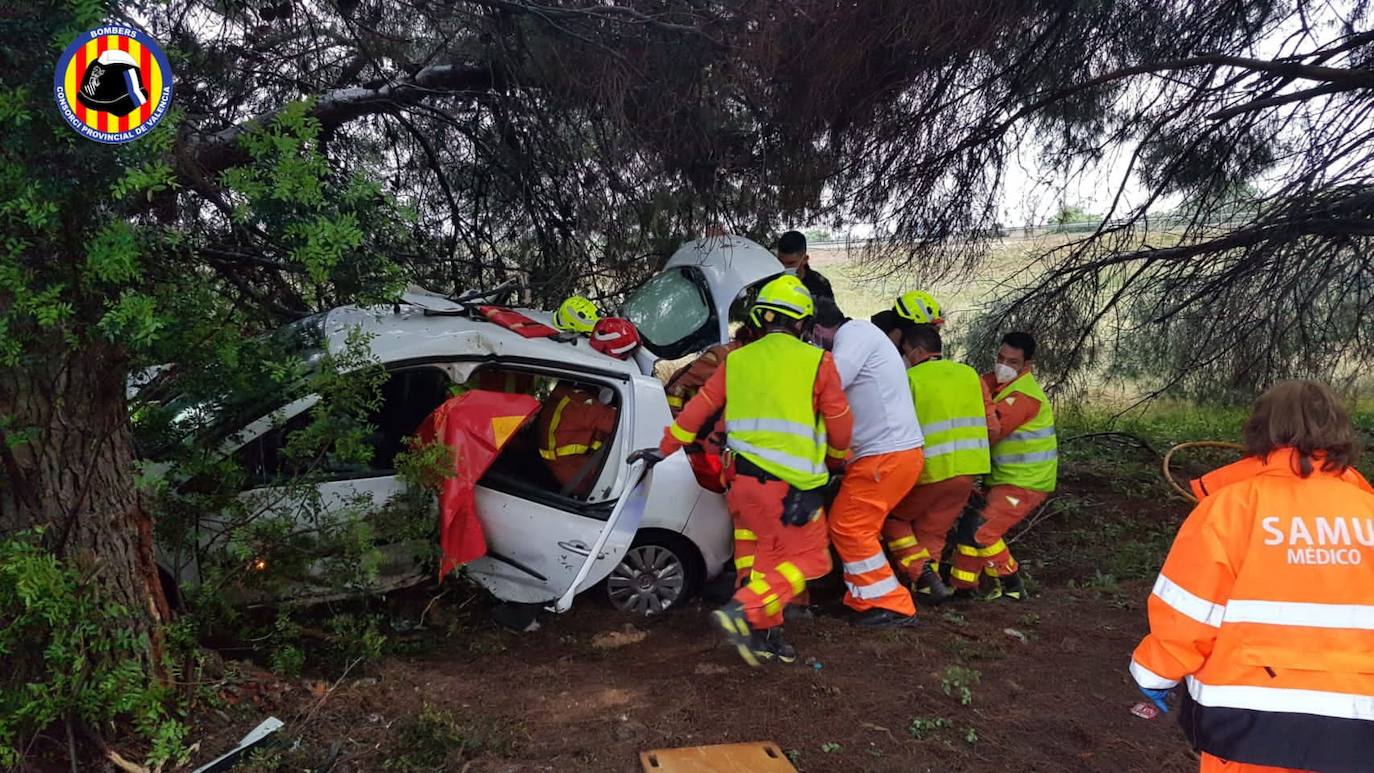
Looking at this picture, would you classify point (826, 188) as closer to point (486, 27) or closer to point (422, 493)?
point (486, 27)

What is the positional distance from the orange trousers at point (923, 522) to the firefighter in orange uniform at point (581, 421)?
1.75m

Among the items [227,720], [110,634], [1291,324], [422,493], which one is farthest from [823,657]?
[1291,324]

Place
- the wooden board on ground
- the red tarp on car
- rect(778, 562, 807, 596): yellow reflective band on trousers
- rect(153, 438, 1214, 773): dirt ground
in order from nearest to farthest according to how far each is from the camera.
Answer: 1. the wooden board on ground
2. rect(153, 438, 1214, 773): dirt ground
3. the red tarp on car
4. rect(778, 562, 807, 596): yellow reflective band on trousers

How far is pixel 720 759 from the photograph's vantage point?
11.1 feet

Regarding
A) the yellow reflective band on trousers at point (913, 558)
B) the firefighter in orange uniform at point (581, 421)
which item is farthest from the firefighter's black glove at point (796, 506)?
the yellow reflective band on trousers at point (913, 558)

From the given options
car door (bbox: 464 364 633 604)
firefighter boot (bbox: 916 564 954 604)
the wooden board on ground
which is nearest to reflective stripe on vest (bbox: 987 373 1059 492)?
firefighter boot (bbox: 916 564 954 604)

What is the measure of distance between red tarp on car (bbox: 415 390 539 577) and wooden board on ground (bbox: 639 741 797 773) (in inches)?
55.1

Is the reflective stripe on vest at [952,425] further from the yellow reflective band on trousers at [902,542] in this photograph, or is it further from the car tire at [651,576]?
the car tire at [651,576]

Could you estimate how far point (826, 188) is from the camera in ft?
21.0

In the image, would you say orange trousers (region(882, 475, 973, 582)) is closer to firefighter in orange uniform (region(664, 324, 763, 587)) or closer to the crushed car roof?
firefighter in orange uniform (region(664, 324, 763, 587))

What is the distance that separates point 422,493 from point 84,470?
138 cm

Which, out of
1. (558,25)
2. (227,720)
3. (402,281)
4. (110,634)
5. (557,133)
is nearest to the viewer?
(110,634)

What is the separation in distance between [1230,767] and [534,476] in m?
3.52

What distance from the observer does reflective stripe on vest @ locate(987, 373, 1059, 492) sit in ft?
17.8
